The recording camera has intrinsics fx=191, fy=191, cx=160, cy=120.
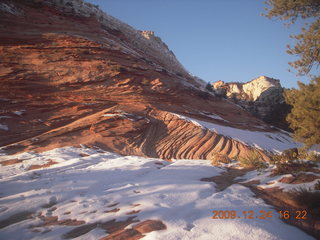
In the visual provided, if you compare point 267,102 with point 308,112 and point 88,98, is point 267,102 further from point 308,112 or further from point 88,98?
point 88,98

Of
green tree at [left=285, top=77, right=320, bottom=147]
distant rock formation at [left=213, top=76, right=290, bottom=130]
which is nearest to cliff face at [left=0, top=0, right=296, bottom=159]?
green tree at [left=285, top=77, right=320, bottom=147]

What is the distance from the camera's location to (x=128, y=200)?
362 cm

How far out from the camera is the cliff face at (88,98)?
8945 mm

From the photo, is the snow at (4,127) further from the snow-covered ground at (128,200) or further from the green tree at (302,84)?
the green tree at (302,84)

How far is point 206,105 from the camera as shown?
15.8 meters

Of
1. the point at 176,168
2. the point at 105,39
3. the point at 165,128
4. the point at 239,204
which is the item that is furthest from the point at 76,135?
the point at 105,39

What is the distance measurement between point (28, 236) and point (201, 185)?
326 centimetres

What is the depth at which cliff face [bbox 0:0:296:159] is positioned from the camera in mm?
8945

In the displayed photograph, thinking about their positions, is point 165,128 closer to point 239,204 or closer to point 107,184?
point 107,184
